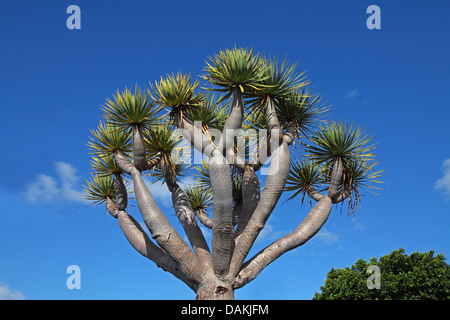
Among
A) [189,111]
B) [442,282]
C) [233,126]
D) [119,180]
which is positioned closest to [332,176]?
[233,126]

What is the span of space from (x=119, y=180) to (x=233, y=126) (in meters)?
3.37

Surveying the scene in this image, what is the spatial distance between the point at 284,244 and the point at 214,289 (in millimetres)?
1705

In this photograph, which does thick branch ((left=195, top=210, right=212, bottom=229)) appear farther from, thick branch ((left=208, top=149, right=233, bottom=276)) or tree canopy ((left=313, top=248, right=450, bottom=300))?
tree canopy ((left=313, top=248, right=450, bottom=300))

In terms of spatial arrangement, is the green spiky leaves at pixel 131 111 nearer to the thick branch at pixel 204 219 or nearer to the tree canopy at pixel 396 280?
the thick branch at pixel 204 219

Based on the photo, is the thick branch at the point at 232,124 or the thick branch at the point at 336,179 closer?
the thick branch at the point at 232,124

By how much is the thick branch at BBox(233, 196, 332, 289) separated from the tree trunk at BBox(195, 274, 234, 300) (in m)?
0.27

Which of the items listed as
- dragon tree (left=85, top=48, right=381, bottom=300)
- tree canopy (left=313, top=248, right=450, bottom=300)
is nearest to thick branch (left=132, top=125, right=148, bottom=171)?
dragon tree (left=85, top=48, right=381, bottom=300)

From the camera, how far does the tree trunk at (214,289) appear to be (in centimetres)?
824

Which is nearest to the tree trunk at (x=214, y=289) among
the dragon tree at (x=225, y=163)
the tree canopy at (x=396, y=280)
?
the dragon tree at (x=225, y=163)

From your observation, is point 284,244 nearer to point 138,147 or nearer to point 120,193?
point 138,147

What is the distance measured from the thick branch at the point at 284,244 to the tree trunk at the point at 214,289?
0.90ft

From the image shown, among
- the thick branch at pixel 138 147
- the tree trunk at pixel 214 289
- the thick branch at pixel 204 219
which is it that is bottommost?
the tree trunk at pixel 214 289

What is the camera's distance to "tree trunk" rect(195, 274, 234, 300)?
324 inches
